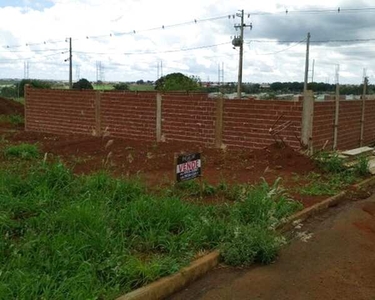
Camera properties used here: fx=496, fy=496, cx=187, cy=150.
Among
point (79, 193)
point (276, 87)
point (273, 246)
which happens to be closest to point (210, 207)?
point (273, 246)

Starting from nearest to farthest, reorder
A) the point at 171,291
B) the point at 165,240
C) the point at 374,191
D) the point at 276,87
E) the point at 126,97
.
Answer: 1. the point at 171,291
2. the point at 165,240
3. the point at 374,191
4. the point at 126,97
5. the point at 276,87

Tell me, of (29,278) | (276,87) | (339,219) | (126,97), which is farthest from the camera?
(276,87)

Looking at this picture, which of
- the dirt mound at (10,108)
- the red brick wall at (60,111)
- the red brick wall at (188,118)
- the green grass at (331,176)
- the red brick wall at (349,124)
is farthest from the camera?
the dirt mound at (10,108)

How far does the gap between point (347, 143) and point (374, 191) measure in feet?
15.0

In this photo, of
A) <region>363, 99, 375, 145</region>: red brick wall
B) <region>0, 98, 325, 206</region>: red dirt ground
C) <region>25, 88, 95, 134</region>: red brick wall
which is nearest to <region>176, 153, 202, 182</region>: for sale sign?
<region>0, 98, 325, 206</region>: red dirt ground

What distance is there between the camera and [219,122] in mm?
13117

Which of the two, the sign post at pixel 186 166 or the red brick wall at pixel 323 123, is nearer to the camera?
the sign post at pixel 186 166

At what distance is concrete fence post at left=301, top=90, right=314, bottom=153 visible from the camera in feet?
37.2

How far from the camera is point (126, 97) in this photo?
15312 millimetres

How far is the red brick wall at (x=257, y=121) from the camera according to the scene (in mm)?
11602

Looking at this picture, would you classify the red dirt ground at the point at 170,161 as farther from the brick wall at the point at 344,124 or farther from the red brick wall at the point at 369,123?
the red brick wall at the point at 369,123

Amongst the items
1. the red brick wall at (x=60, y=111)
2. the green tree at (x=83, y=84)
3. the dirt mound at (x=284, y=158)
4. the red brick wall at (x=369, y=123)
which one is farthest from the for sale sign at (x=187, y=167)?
the green tree at (x=83, y=84)

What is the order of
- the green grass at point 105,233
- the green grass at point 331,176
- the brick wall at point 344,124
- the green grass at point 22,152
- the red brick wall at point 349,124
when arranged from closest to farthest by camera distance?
1. the green grass at point 105,233
2. the green grass at point 331,176
3. the green grass at point 22,152
4. the brick wall at point 344,124
5. the red brick wall at point 349,124

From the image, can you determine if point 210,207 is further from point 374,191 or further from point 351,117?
point 351,117
